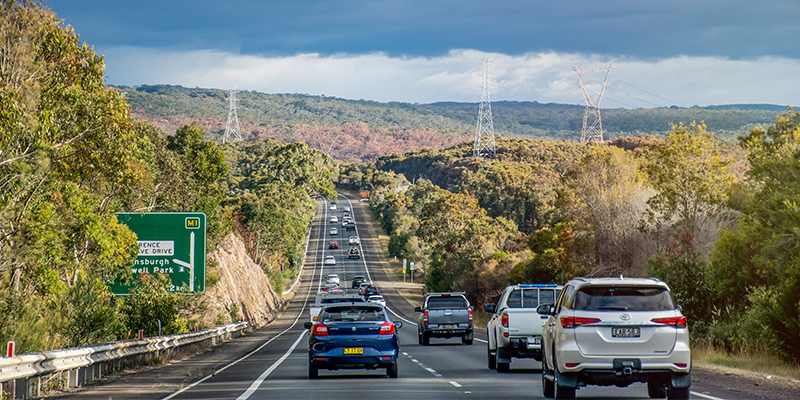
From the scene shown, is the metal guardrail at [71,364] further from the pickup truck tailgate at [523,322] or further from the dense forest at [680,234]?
the dense forest at [680,234]

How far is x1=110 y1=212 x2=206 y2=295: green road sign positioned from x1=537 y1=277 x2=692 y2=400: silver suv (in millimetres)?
19773

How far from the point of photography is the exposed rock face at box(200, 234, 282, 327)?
5106 cm

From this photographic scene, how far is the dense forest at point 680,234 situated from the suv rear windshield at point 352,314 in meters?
10.2

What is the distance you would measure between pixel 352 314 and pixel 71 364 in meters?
5.54

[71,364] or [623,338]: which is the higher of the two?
[623,338]

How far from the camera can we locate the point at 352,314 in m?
16.7

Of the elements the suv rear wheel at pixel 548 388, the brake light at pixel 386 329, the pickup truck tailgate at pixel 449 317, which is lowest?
the pickup truck tailgate at pixel 449 317

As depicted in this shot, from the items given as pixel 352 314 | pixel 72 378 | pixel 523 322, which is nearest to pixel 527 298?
pixel 523 322

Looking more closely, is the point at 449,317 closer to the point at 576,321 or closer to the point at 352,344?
the point at 352,344

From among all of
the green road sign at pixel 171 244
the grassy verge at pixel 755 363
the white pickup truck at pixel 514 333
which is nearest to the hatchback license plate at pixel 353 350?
the white pickup truck at pixel 514 333

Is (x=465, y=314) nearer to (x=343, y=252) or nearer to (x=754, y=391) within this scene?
(x=754, y=391)

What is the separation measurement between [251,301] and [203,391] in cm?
5033

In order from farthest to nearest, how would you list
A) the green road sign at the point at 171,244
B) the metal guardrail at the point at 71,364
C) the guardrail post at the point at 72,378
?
1. the green road sign at the point at 171,244
2. the guardrail post at the point at 72,378
3. the metal guardrail at the point at 71,364

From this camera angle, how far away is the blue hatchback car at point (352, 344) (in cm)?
1617
